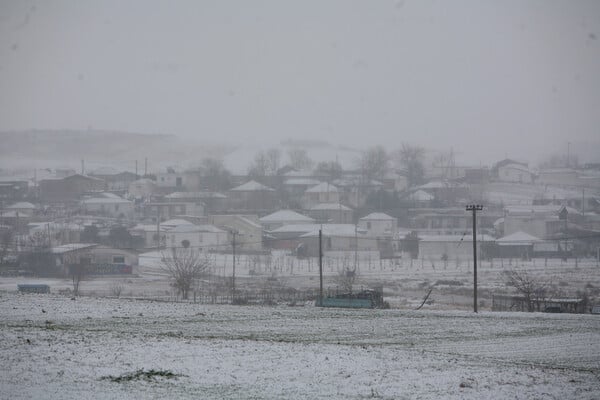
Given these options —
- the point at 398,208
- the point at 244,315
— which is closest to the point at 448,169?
the point at 398,208

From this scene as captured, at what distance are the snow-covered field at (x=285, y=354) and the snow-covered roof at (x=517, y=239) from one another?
161 feet

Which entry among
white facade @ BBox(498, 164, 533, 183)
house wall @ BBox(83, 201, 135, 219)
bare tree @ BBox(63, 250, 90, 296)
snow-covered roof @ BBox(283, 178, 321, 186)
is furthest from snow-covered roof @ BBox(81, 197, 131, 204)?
white facade @ BBox(498, 164, 533, 183)

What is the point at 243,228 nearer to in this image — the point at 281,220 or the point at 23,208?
the point at 281,220

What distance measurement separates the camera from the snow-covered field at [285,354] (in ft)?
41.2

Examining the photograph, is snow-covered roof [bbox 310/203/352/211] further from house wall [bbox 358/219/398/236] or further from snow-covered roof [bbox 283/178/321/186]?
snow-covered roof [bbox 283/178/321/186]

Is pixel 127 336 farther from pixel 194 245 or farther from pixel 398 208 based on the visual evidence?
pixel 398 208

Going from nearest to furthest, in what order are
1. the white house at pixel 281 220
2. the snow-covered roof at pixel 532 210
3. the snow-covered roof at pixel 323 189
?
1. the snow-covered roof at pixel 532 210
2. the white house at pixel 281 220
3. the snow-covered roof at pixel 323 189

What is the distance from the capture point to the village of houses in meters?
52.1

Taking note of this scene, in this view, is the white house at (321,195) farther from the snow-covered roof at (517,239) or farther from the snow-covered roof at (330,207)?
the snow-covered roof at (517,239)

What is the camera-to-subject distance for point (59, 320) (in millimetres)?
21125

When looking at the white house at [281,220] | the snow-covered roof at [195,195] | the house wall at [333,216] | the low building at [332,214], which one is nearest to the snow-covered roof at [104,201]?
the snow-covered roof at [195,195]

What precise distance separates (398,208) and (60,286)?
195 feet

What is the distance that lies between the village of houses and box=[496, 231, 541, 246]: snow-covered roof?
0.65 ft

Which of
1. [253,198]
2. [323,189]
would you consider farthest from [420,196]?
[253,198]
